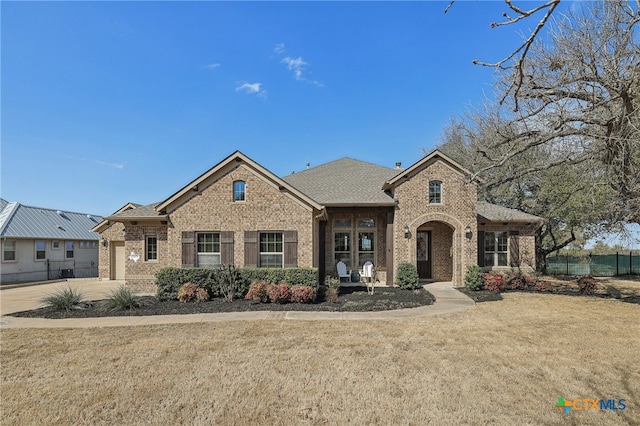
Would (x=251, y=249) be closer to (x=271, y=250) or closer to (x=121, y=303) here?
(x=271, y=250)

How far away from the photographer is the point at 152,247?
15336 mm

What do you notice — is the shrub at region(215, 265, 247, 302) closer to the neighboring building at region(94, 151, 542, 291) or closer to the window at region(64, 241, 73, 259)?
the neighboring building at region(94, 151, 542, 291)

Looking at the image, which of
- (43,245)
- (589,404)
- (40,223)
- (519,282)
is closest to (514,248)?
(519,282)

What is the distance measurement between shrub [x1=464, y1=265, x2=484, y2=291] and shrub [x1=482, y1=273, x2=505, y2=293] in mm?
245

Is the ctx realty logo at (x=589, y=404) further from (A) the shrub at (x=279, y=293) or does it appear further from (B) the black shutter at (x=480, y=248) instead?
(B) the black shutter at (x=480, y=248)

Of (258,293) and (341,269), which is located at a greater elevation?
(341,269)

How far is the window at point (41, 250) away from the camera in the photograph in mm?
21625

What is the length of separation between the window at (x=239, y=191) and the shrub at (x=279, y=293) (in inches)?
156

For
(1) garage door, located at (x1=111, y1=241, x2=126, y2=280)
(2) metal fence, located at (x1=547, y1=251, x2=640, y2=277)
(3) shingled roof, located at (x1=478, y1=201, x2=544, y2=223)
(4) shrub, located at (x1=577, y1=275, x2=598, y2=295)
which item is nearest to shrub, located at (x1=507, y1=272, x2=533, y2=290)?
(4) shrub, located at (x1=577, y1=275, x2=598, y2=295)

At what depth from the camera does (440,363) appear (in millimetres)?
5844

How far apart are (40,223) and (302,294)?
2272 cm

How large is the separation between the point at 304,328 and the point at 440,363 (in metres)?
3.57

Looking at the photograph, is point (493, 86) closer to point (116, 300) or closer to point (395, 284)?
point (395, 284)

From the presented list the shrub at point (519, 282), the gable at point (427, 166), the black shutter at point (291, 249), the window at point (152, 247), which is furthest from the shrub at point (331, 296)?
the window at point (152, 247)
